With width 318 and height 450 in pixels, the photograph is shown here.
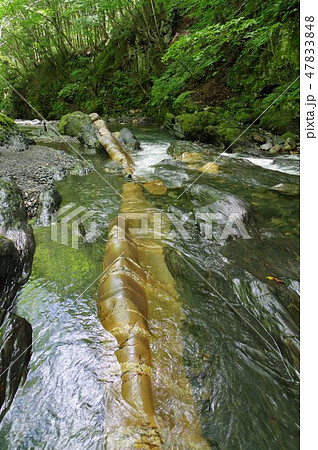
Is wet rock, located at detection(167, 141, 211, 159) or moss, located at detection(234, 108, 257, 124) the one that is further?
moss, located at detection(234, 108, 257, 124)

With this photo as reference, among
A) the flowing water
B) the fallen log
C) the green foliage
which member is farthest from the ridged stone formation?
the green foliage

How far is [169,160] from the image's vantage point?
26.2ft

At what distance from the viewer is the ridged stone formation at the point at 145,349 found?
5.69ft

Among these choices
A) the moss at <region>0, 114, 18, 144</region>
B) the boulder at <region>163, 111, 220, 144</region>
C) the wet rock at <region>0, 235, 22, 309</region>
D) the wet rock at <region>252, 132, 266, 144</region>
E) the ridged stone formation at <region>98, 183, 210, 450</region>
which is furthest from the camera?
the boulder at <region>163, 111, 220, 144</region>

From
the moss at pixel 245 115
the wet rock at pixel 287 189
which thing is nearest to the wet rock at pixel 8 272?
the wet rock at pixel 287 189

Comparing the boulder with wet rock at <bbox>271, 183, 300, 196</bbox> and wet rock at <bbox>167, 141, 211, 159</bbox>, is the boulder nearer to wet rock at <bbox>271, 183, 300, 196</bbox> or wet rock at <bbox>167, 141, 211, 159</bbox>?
wet rock at <bbox>167, 141, 211, 159</bbox>

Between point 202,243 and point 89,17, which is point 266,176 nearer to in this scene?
point 202,243

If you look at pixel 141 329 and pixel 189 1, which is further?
pixel 189 1

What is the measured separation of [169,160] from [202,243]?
15.0 ft

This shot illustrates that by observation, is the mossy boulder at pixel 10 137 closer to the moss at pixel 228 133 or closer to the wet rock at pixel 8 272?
the moss at pixel 228 133

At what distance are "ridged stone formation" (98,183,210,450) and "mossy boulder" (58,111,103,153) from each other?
6.84 meters

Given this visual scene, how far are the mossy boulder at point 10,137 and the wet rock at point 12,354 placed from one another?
780cm

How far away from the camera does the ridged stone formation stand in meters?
1.73

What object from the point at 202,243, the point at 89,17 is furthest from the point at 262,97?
the point at 89,17
